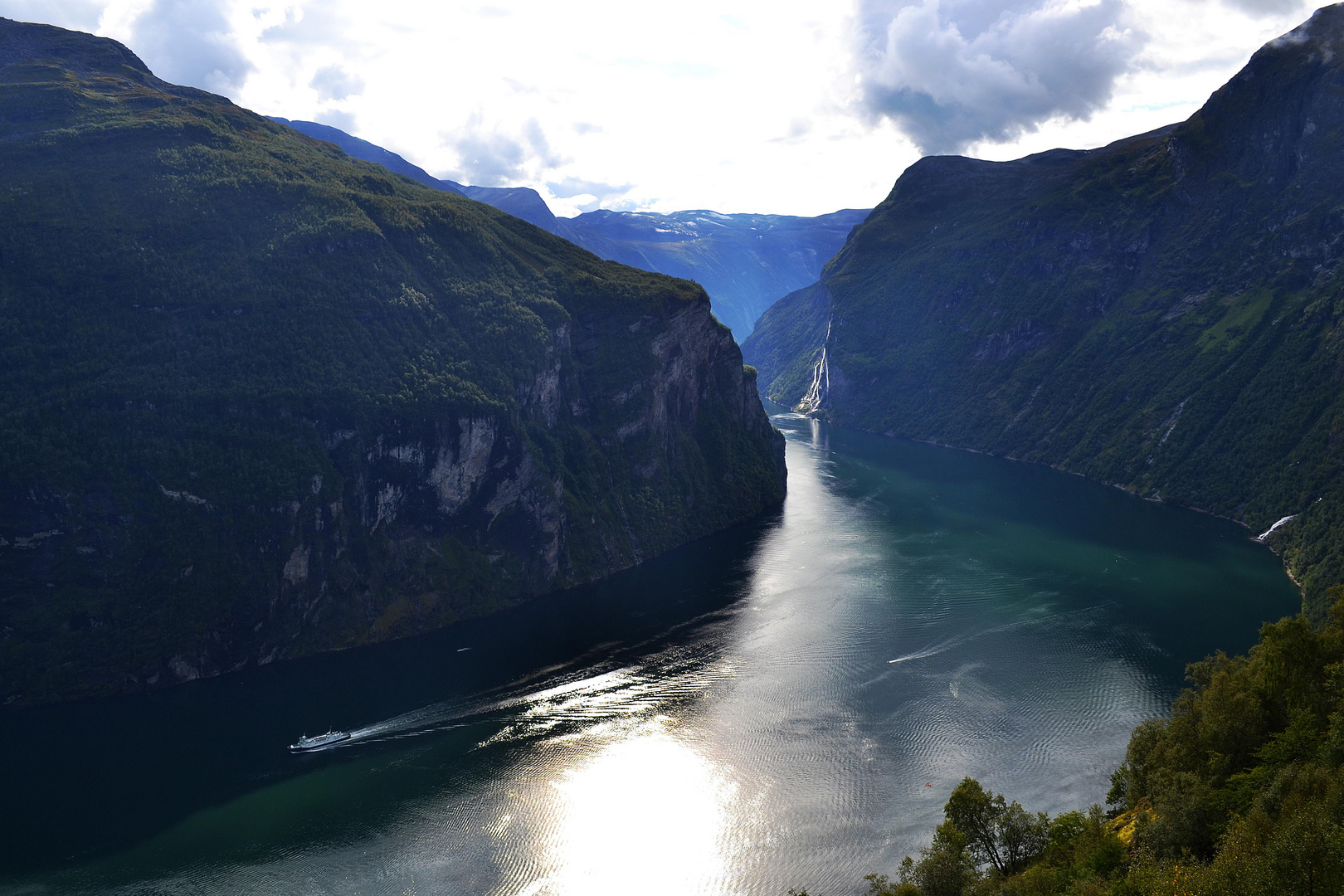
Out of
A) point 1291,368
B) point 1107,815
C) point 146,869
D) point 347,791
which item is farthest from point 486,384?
point 1291,368

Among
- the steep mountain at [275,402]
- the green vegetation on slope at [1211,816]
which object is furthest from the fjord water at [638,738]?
the green vegetation on slope at [1211,816]

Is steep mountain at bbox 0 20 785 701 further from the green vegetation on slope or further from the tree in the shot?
the green vegetation on slope

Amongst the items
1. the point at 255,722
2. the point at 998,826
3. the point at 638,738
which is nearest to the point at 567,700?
the point at 638,738

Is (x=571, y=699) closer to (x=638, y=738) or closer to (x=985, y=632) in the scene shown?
(x=638, y=738)

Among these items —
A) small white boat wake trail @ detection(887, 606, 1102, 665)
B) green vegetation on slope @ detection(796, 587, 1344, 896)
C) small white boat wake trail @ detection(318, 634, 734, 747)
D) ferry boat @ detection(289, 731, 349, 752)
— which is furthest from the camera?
small white boat wake trail @ detection(887, 606, 1102, 665)

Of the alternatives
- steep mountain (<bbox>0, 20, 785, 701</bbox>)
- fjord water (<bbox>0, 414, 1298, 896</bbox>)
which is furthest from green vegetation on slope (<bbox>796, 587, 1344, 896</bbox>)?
steep mountain (<bbox>0, 20, 785, 701</bbox>)
